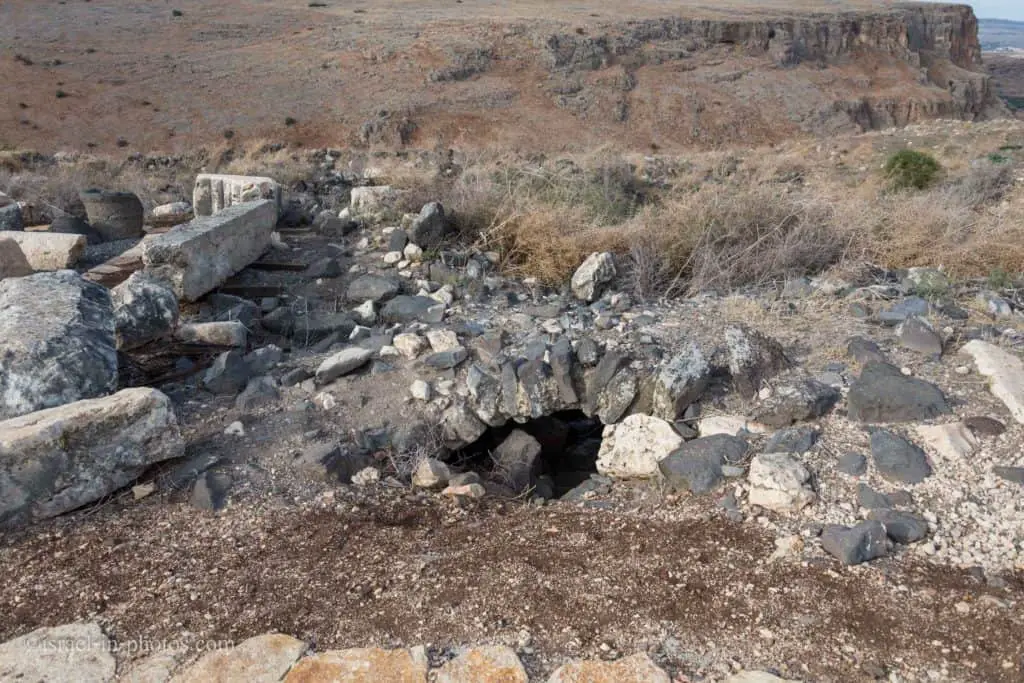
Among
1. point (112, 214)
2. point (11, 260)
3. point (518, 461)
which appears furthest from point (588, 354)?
point (112, 214)

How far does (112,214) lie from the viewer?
789 cm

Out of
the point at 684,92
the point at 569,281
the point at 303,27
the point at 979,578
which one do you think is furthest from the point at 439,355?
the point at 303,27

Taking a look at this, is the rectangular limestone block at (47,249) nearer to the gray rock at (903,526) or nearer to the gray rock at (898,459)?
the gray rock at (898,459)

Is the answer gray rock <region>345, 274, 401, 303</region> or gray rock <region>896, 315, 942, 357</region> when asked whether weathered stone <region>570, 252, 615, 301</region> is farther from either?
gray rock <region>896, 315, 942, 357</region>

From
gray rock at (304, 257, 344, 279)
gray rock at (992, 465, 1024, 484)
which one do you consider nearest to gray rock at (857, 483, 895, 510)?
gray rock at (992, 465, 1024, 484)

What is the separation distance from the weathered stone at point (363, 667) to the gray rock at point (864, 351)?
272cm

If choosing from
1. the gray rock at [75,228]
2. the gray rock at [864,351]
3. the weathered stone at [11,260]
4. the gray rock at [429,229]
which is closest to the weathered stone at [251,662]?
the gray rock at [864,351]

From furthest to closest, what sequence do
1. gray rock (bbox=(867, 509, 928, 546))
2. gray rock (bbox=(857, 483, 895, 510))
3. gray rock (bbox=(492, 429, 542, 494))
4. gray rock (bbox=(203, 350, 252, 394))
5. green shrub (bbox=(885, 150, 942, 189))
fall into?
1. green shrub (bbox=(885, 150, 942, 189))
2. gray rock (bbox=(203, 350, 252, 394))
3. gray rock (bbox=(492, 429, 542, 494))
4. gray rock (bbox=(857, 483, 895, 510))
5. gray rock (bbox=(867, 509, 928, 546))

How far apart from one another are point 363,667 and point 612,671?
0.75 meters

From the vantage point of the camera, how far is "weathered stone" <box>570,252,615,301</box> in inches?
208

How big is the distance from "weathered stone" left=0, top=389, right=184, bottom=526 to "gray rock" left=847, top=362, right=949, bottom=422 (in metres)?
3.06

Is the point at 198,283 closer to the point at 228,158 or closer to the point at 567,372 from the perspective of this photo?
the point at 567,372

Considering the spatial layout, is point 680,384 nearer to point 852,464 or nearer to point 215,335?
point 852,464

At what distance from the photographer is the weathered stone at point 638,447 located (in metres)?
3.82
